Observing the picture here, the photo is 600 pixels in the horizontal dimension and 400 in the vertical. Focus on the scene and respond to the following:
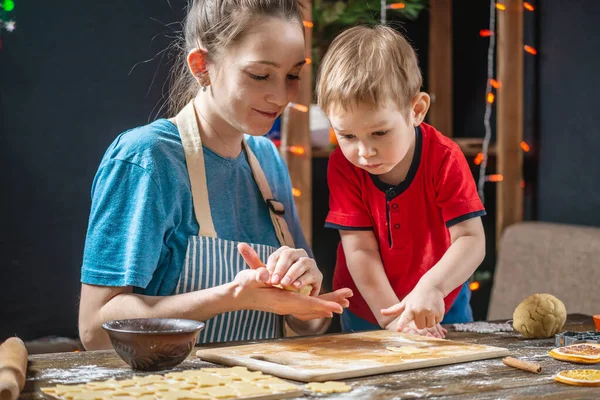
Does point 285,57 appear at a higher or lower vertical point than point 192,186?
higher

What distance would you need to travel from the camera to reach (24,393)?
1144 mm

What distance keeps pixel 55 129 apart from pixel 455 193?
1.52 metres

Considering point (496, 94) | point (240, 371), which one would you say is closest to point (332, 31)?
point (496, 94)

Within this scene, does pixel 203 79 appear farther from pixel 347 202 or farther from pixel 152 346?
pixel 152 346

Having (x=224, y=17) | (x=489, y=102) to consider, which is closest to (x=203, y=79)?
(x=224, y=17)

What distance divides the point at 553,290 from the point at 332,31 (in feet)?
5.24

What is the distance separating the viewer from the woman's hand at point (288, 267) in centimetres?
149

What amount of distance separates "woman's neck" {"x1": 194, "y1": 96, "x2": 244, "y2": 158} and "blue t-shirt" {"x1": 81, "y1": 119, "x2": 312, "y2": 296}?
0.02 metres

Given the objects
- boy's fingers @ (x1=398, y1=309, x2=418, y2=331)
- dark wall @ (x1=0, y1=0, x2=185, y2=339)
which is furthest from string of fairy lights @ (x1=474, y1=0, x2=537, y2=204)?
boy's fingers @ (x1=398, y1=309, x2=418, y2=331)

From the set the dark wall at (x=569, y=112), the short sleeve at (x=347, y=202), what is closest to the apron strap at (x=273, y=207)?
the short sleeve at (x=347, y=202)

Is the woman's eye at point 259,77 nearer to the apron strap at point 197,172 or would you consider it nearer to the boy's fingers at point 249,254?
the apron strap at point 197,172

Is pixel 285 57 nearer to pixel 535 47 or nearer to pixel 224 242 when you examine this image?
pixel 224 242

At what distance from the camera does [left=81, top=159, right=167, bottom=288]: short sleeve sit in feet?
5.39

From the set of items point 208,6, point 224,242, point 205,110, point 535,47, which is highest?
point 535,47
